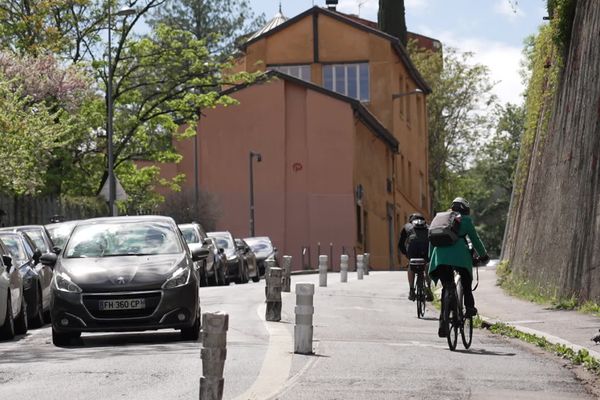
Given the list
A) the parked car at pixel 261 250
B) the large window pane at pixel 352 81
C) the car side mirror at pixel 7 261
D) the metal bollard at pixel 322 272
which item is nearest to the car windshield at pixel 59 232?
the car side mirror at pixel 7 261

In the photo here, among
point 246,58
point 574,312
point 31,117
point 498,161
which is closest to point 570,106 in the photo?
point 574,312

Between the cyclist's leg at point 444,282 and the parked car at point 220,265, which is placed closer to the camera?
the cyclist's leg at point 444,282

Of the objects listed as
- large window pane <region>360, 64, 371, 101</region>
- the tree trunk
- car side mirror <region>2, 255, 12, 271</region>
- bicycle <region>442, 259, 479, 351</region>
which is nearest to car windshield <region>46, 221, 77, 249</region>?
car side mirror <region>2, 255, 12, 271</region>

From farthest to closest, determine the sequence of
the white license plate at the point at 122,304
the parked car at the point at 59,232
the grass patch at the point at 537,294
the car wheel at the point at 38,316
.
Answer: the parked car at the point at 59,232 < the grass patch at the point at 537,294 < the car wheel at the point at 38,316 < the white license plate at the point at 122,304

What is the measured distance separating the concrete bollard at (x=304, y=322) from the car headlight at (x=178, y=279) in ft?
6.93

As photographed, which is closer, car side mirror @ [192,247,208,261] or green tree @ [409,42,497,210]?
car side mirror @ [192,247,208,261]

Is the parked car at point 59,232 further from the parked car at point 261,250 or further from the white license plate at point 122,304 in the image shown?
the parked car at point 261,250

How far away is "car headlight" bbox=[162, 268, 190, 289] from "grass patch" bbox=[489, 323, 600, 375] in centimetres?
420

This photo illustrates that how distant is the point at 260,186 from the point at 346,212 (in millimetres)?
3845

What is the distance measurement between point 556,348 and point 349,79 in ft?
186

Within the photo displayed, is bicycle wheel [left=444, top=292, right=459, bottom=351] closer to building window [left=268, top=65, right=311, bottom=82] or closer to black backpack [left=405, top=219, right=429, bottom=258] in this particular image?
black backpack [left=405, top=219, right=429, bottom=258]

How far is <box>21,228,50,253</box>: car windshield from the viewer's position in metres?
25.1

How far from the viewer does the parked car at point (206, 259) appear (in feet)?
122

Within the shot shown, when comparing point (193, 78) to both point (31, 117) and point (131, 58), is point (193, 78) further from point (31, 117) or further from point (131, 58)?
point (31, 117)
